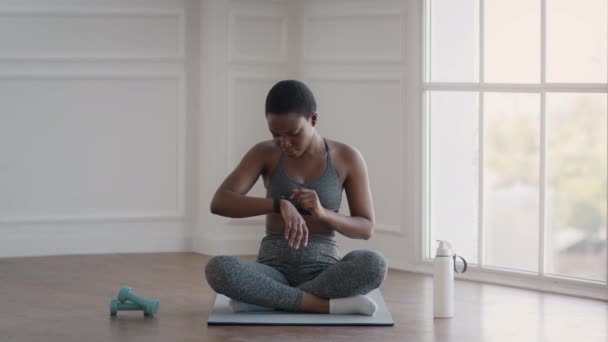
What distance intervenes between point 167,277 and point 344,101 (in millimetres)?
1172

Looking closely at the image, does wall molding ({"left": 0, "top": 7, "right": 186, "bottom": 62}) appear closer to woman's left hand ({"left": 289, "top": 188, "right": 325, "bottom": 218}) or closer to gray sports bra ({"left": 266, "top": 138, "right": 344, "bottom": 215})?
gray sports bra ({"left": 266, "top": 138, "right": 344, "bottom": 215})

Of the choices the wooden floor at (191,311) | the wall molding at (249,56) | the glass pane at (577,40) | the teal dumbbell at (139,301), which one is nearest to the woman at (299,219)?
the wooden floor at (191,311)

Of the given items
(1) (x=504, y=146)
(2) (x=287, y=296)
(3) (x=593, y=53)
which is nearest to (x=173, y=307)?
(2) (x=287, y=296)

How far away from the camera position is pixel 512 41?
435 centimetres

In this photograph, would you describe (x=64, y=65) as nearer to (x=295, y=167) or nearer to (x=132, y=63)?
(x=132, y=63)

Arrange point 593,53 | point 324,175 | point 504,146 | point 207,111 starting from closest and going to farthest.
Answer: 1. point 324,175
2. point 593,53
3. point 504,146
4. point 207,111

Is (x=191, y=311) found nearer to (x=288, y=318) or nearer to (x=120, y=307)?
(x=120, y=307)

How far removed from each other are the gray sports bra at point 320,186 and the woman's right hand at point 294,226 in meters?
0.23

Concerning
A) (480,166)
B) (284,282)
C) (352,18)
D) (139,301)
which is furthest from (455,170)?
(139,301)

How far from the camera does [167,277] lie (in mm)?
4473

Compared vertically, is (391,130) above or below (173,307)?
above

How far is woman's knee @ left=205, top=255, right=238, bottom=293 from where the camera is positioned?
352 centimetres

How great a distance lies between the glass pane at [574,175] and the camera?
4.13 m

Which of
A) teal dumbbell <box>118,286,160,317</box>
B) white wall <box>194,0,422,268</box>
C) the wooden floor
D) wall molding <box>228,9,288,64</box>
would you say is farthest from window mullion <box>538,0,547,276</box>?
teal dumbbell <box>118,286,160,317</box>
